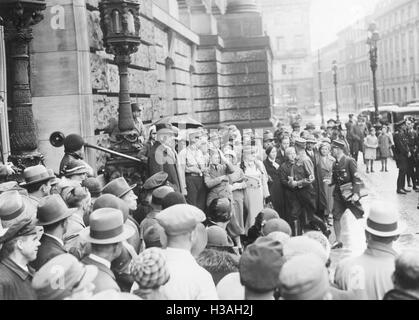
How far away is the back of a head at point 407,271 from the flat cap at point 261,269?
0.69m

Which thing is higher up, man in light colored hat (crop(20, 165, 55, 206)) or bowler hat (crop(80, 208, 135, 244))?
man in light colored hat (crop(20, 165, 55, 206))

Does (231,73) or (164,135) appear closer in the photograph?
(164,135)

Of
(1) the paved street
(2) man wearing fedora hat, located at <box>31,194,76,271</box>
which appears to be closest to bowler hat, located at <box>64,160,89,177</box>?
(2) man wearing fedora hat, located at <box>31,194,76,271</box>

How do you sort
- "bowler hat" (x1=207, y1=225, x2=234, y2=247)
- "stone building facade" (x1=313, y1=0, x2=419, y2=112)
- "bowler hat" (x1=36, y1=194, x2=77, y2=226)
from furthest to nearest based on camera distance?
"stone building facade" (x1=313, y1=0, x2=419, y2=112), "bowler hat" (x1=207, y1=225, x2=234, y2=247), "bowler hat" (x1=36, y1=194, x2=77, y2=226)

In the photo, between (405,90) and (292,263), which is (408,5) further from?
(292,263)

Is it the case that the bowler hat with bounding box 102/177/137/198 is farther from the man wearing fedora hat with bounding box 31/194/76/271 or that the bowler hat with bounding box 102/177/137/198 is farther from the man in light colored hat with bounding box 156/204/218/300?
the man in light colored hat with bounding box 156/204/218/300

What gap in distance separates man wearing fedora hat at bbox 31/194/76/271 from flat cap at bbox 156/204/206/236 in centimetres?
97

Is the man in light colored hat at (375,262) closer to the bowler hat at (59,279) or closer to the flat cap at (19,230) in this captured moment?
the bowler hat at (59,279)

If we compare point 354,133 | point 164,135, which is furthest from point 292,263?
point 354,133

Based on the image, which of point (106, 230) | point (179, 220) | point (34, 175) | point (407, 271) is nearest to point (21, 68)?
point (34, 175)

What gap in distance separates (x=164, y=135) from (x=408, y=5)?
76604 millimetres

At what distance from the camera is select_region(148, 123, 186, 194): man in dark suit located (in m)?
8.74
